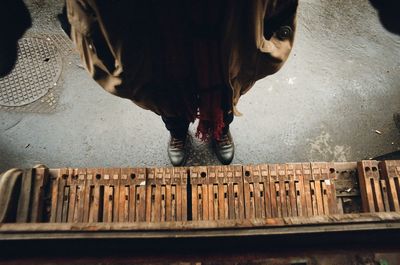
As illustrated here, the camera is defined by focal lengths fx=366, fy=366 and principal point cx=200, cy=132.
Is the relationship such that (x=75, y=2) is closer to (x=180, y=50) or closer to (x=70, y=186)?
(x=180, y=50)

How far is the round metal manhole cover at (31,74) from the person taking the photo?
300 cm

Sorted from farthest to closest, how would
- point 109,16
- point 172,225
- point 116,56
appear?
point 172,225 → point 116,56 → point 109,16

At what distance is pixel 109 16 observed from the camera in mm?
1253

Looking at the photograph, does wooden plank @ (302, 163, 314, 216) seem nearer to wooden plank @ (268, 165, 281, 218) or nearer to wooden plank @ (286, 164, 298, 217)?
wooden plank @ (286, 164, 298, 217)

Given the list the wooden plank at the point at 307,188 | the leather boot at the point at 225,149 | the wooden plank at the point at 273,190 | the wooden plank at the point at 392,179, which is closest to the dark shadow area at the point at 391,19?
the wooden plank at the point at 392,179

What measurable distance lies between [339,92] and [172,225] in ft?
6.53

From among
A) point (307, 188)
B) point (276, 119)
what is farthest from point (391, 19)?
point (307, 188)

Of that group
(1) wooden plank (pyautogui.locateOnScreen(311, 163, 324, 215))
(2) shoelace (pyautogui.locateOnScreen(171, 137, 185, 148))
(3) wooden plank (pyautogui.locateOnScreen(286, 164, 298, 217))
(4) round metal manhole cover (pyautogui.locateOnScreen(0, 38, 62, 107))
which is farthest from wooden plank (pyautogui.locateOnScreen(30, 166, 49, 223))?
(1) wooden plank (pyautogui.locateOnScreen(311, 163, 324, 215))

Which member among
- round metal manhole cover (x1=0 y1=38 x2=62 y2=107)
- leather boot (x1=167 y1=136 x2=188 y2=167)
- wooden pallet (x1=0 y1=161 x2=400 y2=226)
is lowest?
wooden pallet (x1=0 y1=161 x2=400 y2=226)

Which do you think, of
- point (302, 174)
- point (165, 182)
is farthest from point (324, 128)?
point (165, 182)

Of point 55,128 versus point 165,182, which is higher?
point 55,128

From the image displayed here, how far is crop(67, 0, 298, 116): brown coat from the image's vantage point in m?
1.28

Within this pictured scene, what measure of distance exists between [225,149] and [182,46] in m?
1.42

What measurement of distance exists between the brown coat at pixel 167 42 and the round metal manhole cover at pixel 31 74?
1.65 m
